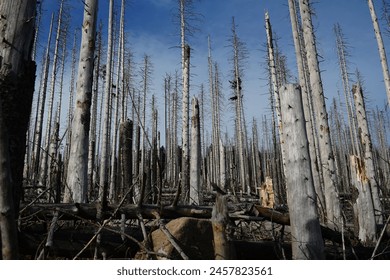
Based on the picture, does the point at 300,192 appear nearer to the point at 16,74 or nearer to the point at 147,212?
the point at 147,212

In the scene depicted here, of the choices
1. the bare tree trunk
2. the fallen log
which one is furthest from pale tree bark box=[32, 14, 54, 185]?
the fallen log

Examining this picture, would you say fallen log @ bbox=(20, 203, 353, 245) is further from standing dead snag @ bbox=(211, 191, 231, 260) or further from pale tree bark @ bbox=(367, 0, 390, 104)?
pale tree bark @ bbox=(367, 0, 390, 104)

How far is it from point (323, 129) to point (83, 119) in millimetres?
5323

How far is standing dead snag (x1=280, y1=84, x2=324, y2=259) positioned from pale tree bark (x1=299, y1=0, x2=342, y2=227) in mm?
3988

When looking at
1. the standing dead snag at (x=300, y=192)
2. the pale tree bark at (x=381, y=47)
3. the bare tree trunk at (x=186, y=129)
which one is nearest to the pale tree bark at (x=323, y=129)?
the bare tree trunk at (x=186, y=129)

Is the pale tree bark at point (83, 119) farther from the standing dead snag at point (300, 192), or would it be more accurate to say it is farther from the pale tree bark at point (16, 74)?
the standing dead snag at point (300, 192)

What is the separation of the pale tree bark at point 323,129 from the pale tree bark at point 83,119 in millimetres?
4777

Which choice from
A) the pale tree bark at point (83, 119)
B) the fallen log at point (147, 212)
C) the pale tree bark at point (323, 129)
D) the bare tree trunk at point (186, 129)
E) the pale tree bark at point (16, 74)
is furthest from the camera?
the bare tree trunk at point (186, 129)

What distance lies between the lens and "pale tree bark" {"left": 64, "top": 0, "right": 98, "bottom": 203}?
548 cm

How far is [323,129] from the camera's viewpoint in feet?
24.7

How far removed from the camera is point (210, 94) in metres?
20.3

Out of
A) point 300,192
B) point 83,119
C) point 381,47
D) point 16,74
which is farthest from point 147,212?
point 381,47

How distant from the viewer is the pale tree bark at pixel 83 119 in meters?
5.48
